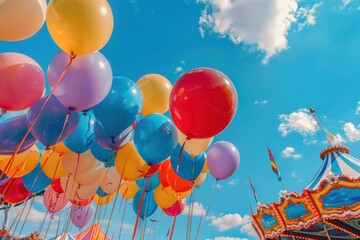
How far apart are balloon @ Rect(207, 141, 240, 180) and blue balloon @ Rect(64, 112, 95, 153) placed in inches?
69.0

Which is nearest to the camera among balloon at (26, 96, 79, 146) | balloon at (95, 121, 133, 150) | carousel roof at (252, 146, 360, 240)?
balloon at (26, 96, 79, 146)

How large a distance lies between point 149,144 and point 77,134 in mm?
930

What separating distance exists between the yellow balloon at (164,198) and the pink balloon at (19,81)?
2.77m

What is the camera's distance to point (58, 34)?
2158mm

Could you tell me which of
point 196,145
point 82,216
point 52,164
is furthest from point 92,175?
point 82,216

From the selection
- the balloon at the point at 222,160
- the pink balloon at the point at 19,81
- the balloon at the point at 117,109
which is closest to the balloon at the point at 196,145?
the balloon at the point at 222,160

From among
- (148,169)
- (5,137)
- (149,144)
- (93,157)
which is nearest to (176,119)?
(149,144)

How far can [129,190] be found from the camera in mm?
4703

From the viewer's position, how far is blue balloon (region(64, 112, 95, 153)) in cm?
300

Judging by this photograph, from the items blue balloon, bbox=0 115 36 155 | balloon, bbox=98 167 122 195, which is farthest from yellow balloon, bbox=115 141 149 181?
blue balloon, bbox=0 115 36 155

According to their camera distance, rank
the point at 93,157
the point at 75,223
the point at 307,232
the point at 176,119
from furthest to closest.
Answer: the point at 307,232, the point at 75,223, the point at 93,157, the point at 176,119

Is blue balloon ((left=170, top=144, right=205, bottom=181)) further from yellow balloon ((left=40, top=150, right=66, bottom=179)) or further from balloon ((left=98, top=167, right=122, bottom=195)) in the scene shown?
yellow balloon ((left=40, top=150, right=66, bottom=179))

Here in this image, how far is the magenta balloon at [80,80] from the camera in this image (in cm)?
233

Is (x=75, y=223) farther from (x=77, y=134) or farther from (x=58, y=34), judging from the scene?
(x=58, y=34)
